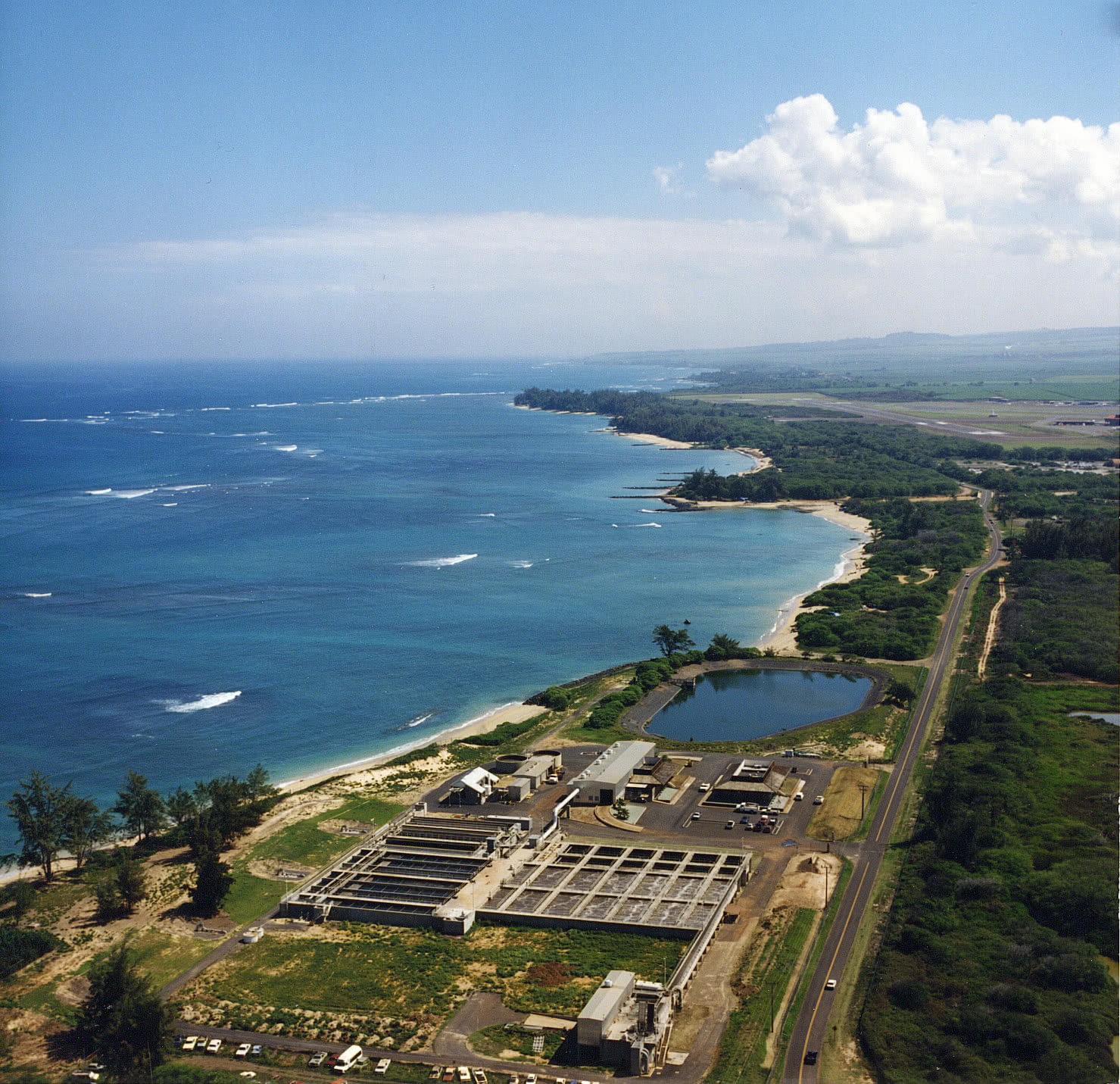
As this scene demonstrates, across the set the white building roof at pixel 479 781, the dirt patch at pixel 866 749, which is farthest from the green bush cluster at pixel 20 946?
the dirt patch at pixel 866 749

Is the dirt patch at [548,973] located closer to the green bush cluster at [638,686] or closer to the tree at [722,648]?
the green bush cluster at [638,686]

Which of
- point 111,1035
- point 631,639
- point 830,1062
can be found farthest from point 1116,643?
point 111,1035

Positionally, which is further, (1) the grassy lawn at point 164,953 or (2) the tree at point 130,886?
(2) the tree at point 130,886

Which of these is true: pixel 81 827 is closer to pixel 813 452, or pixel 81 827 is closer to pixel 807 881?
pixel 807 881

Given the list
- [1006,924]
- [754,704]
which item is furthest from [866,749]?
[1006,924]

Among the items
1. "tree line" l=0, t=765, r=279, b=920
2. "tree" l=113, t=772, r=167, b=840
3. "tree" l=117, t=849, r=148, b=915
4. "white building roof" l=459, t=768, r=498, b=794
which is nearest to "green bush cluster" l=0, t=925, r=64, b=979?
"tree line" l=0, t=765, r=279, b=920

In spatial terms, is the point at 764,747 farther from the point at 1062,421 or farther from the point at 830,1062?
the point at 1062,421
